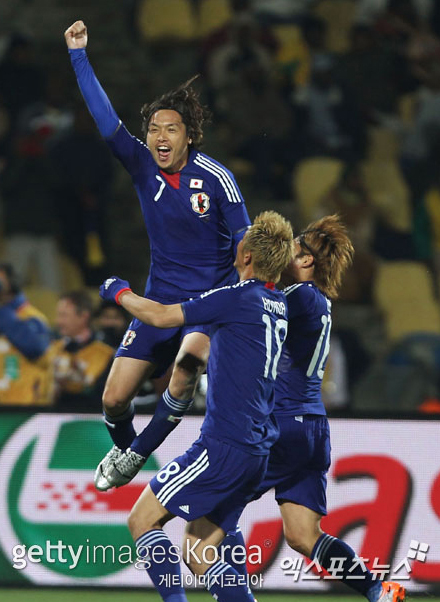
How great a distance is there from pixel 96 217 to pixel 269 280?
507cm

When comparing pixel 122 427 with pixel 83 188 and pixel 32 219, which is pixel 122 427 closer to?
pixel 32 219

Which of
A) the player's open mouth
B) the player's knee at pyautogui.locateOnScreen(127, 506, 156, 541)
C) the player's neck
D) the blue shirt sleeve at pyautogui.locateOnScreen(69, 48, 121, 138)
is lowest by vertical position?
the player's knee at pyautogui.locateOnScreen(127, 506, 156, 541)

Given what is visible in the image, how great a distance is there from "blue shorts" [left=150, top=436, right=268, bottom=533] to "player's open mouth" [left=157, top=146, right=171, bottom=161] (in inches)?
52.5

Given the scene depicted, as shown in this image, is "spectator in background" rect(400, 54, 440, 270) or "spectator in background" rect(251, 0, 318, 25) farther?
"spectator in background" rect(251, 0, 318, 25)

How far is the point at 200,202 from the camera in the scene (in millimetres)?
5500

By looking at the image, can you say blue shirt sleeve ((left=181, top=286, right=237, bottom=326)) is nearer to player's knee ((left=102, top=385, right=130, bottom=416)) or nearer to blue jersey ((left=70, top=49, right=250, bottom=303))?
blue jersey ((left=70, top=49, right=250, bottom=303))

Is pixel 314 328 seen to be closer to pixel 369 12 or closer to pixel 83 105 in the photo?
pixel 83 105

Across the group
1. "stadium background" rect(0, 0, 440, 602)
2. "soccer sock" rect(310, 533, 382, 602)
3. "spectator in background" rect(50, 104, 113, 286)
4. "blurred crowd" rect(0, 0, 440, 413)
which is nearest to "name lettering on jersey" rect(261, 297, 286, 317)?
"soccer sock" rect(310, 533, 382, 602)

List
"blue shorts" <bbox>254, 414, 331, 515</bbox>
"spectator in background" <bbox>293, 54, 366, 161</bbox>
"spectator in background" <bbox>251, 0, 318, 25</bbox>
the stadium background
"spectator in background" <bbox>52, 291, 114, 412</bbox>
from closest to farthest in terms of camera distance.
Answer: "blue shorts" <bbox>254, 414, 331, 515</bbox>, the stadium background, "spectator in background" <bbox>52, 291, 114, 412</bbox>, "spectator in background" <bbox>293, 54, 366, 161</bbox>, "spectator in background" <bbox>251, 0, 318, 25</bbox>

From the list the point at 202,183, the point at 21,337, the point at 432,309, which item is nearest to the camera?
the point at 202,183

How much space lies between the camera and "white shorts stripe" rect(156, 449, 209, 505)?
4.97 m

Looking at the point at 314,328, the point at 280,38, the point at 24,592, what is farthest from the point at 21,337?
the point at 280,38

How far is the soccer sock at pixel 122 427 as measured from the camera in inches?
226

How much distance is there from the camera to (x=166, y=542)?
5078 mm
